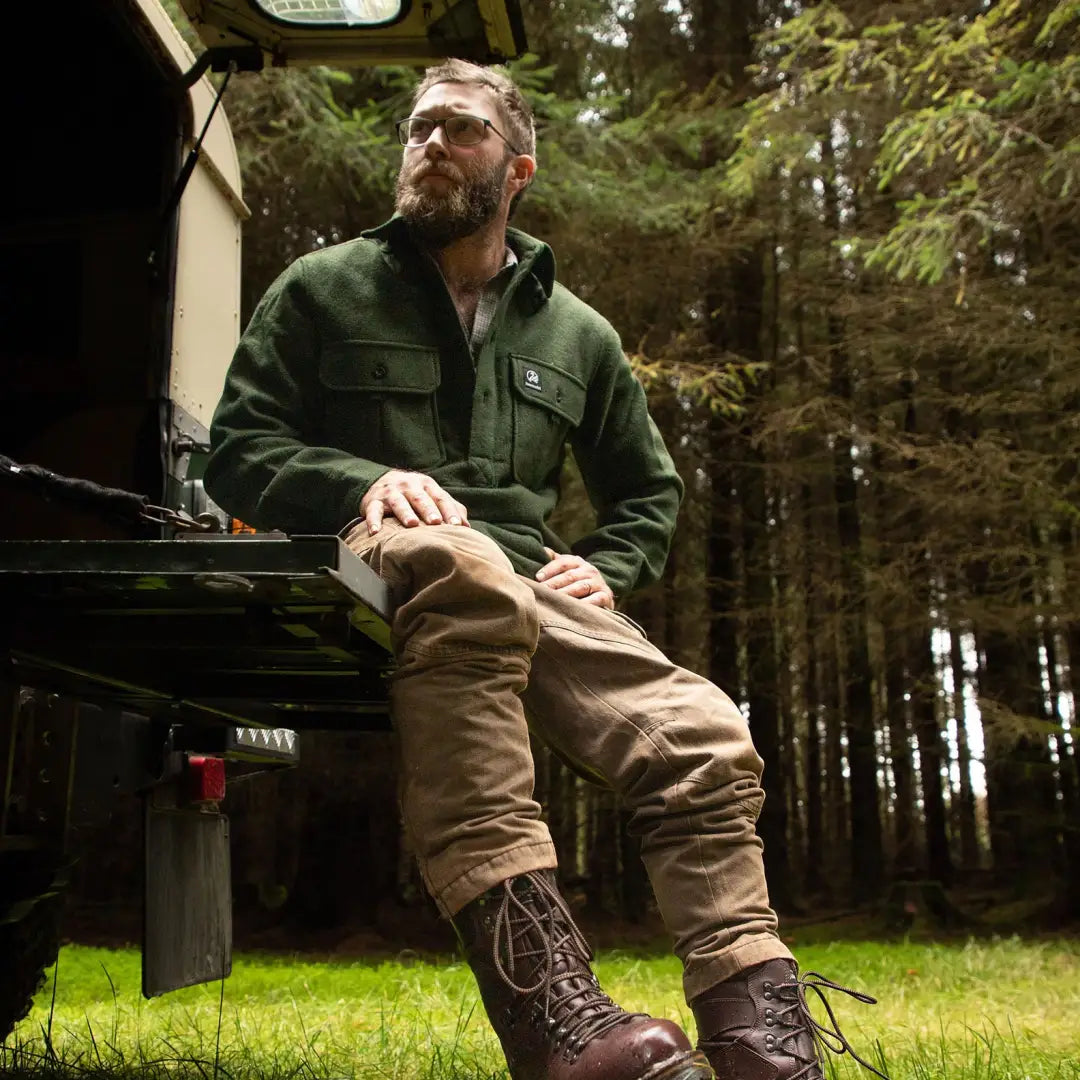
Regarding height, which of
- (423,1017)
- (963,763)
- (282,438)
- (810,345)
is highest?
(810,345)

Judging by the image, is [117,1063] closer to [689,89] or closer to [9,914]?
[9,914]

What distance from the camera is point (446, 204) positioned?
8.49 feet

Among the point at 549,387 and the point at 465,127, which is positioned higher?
the point at 465,127

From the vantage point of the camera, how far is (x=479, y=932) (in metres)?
1.80

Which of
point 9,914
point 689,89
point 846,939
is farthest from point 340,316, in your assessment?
point 689,89

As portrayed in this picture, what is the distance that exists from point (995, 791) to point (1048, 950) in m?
3.70

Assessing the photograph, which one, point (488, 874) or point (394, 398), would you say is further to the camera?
point (394, 398)

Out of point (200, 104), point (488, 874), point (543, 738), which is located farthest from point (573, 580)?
point (200, 104)

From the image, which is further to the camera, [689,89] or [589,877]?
[589,877]

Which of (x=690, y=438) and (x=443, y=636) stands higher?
(x=690, y=438)

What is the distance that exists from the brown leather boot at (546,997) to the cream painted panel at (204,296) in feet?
6.98

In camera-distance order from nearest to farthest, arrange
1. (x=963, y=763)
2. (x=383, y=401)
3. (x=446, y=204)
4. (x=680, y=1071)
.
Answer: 1. (x=680, y=1071)
2. (x=383, y=401)
3. (x=446, y=204)
4. (x=963, y=763)

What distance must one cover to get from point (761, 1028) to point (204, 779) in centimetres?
166

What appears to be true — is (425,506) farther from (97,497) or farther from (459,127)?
(459,127)
